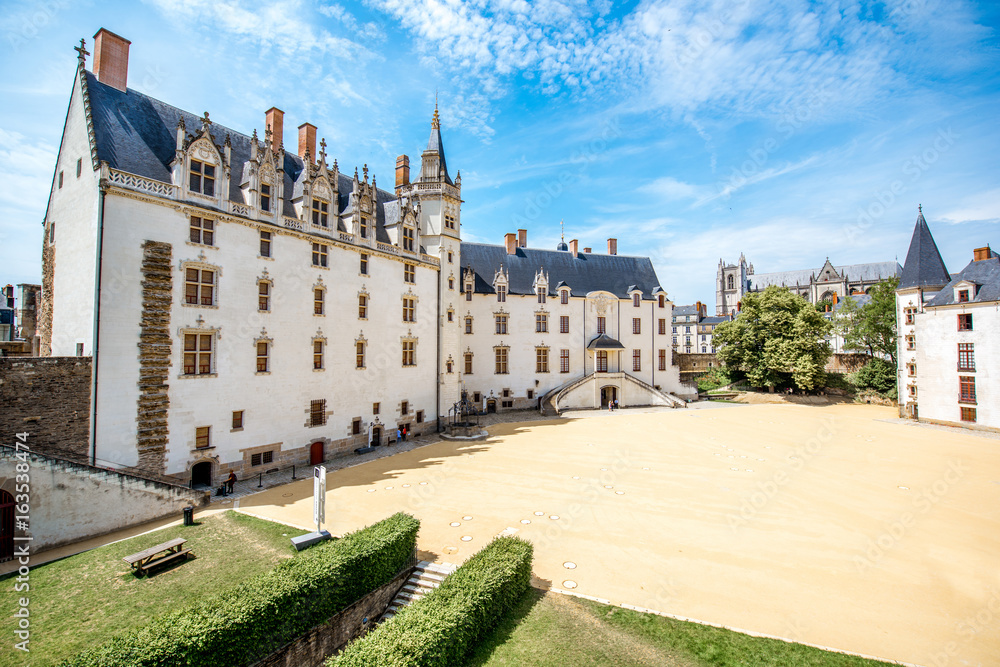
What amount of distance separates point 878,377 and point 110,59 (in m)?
63.4

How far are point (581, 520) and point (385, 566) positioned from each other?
23.6ft

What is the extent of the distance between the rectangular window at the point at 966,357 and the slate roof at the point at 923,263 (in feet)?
19.5

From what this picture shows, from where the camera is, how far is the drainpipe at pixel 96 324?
15.7 m

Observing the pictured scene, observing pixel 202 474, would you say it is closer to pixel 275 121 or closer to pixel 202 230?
pixel 202 230

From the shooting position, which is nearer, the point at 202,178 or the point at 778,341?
the point at 202,178

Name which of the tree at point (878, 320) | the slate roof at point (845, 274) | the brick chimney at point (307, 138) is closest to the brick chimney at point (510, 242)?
the brick chimney at point (307, 138)

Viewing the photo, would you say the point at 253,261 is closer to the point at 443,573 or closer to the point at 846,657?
the point at 443,573

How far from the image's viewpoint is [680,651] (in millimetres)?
9047

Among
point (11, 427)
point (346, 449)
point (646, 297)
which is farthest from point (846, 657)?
point (646, 297)

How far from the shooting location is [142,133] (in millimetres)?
18625

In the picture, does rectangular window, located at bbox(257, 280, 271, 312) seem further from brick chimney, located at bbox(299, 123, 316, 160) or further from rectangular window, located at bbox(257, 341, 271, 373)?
brick chimney, located at bbox(299, 123, 316, 160)

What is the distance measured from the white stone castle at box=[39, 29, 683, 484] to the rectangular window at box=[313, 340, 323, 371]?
0.08m

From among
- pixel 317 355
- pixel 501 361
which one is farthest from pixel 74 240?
pixel 501 361

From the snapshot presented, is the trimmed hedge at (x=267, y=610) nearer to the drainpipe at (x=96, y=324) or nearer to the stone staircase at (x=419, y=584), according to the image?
the stone staircase at (x=419, y=584)
